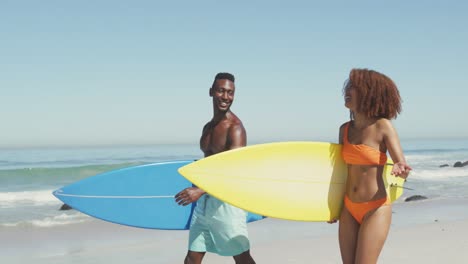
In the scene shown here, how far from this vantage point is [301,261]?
5.59 metres

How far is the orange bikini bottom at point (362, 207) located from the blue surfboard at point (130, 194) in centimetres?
179

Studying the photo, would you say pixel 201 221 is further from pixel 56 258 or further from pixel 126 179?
pixel 56 258

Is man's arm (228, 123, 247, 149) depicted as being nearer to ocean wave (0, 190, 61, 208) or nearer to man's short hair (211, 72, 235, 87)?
man's short hair (211, 72, 235, 87)

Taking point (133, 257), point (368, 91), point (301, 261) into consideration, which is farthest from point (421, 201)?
point (368, 91)

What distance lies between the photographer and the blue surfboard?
4613mm

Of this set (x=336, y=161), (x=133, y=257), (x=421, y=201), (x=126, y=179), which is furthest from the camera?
(x=421, y=201)

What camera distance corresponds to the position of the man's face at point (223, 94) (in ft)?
11.8

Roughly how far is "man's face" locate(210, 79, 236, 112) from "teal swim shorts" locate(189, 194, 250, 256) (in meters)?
0.60

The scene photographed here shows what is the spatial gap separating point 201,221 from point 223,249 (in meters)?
0.24

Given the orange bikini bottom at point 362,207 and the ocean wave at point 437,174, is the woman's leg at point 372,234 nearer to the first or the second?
the orange bikini bottom at point 362,207

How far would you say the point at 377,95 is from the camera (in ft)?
9.79

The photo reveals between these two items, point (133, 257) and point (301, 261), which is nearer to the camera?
point (301, 261)

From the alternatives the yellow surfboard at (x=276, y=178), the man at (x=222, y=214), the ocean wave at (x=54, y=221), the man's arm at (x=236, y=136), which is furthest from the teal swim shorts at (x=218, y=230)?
the ocean wave at (x=54, y=221)

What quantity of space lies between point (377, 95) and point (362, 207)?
2.06 feet
